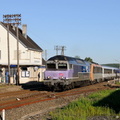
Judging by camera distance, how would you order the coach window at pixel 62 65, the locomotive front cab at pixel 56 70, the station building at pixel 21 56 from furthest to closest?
1. the station building at pixel 21 56
2. the coach window at pixel 62 65
3. the locomotive front cab at pixel 56 70

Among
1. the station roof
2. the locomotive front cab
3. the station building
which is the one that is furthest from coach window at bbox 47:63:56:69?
the station roof

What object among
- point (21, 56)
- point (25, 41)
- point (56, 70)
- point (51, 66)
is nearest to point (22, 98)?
point (56, 70)

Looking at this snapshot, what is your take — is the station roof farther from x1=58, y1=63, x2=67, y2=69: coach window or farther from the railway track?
the railway track

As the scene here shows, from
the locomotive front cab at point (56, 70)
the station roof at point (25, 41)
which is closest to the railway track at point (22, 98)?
the locomotive front cab at point (56, 70)

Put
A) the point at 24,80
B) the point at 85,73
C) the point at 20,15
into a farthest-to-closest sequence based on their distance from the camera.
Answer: the point at 24,80 < the point at 20,15 < the point at 85,73

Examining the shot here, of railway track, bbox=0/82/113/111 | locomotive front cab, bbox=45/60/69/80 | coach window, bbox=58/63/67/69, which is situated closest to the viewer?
railway track, bbox=0/82/113/111

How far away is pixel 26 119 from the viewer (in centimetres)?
1191

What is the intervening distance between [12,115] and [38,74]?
127 feet

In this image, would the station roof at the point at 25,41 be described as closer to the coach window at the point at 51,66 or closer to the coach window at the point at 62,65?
the coach window at the point at 51,66

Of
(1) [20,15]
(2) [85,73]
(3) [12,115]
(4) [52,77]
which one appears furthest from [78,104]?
(1) [20,15]

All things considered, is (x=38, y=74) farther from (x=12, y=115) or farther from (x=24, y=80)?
(x=12, y=115)

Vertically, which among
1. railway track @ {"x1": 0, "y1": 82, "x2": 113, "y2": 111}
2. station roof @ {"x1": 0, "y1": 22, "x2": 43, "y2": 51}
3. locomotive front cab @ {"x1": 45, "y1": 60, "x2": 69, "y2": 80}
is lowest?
railway track @ {"x1": 0, "y1": 82, "x2": 113, "y2": 111}

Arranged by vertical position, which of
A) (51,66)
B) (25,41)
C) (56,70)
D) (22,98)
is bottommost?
(22,98)

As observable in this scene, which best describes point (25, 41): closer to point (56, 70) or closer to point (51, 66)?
point (51, 66)
